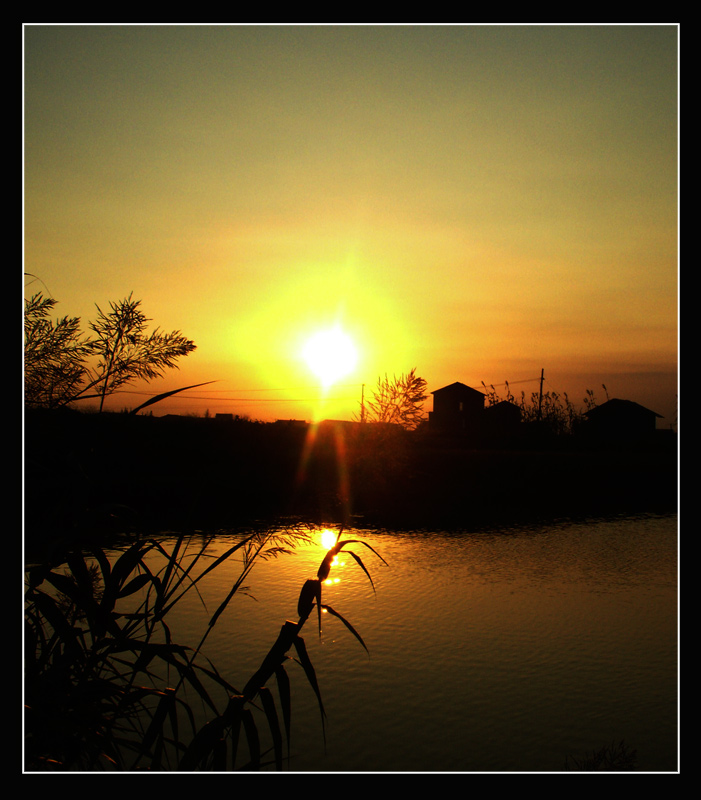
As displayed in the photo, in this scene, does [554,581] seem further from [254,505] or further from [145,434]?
[145,434]

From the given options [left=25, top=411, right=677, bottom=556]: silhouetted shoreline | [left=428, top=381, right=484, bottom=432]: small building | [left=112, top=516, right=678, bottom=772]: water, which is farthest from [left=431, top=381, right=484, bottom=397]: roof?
[left=112, top=516, right=678, bottom=772]: water

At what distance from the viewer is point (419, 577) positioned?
7.38 meters

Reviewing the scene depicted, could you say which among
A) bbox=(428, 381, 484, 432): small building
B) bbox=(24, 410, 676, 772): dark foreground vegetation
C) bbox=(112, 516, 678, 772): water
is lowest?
bbox=(112, 516, 678, 772): water

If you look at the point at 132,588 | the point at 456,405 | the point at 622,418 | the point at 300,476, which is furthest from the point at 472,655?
the point at 456,405

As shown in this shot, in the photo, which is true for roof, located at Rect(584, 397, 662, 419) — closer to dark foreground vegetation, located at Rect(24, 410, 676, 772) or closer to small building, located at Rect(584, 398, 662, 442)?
small building, located at Rect(584, 398, 662, 442)

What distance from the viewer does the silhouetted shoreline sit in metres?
1.67

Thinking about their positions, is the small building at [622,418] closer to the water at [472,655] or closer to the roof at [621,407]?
the roof at [621,407]

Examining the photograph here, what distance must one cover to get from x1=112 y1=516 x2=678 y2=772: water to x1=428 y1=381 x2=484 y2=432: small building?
83.5 ft

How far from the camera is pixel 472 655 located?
207 inches

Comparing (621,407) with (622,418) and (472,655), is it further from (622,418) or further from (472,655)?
(472,655)

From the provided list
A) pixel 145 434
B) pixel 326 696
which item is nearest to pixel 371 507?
pixel 326 696

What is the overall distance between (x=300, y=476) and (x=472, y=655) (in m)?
3.02
